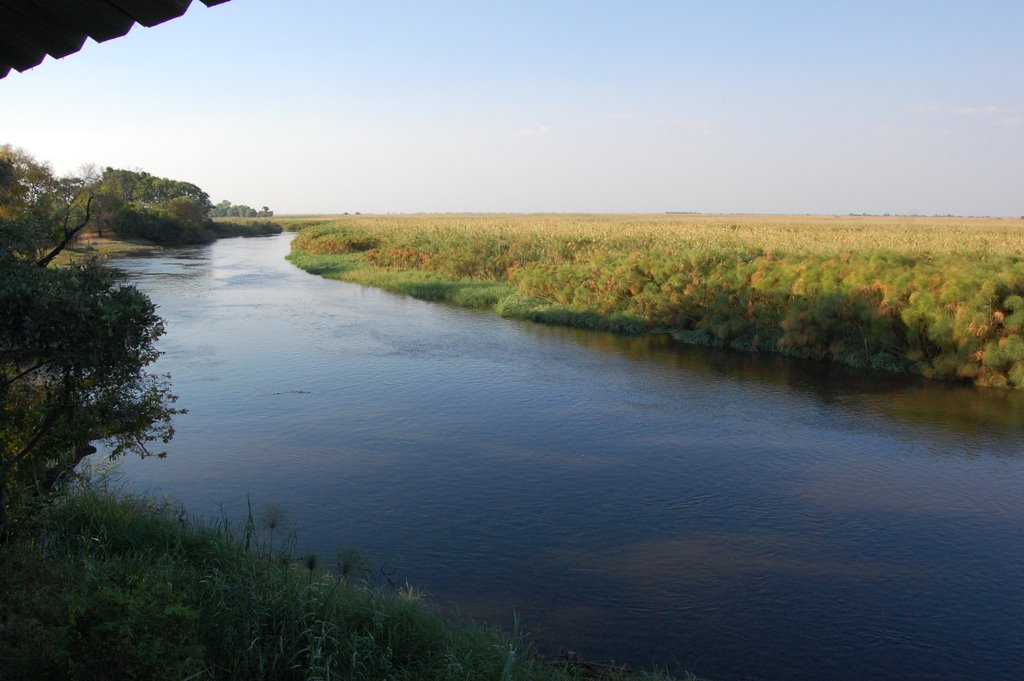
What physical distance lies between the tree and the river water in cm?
278

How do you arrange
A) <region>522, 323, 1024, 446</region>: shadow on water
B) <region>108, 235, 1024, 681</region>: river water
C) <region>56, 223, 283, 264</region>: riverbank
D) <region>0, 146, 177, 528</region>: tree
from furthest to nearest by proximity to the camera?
<region>56, 223, 283, 264</region>: riverbank, <region>522, 323, 1024, 446</region>: shadow on water, <region>108, 235, 1024, 681</region>: river water, <region>0, 146, 177, 528</region>: tree

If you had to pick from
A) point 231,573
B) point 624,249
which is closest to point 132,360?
point 231,573

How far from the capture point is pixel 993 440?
1185 centimetres

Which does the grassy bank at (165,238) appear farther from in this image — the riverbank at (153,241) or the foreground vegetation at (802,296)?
the foreground vegetation at (802,296)

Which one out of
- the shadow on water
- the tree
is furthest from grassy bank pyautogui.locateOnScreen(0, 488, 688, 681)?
the shadow on water

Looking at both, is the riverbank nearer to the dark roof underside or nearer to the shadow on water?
the shadow on water

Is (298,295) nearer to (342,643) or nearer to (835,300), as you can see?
(835,300)

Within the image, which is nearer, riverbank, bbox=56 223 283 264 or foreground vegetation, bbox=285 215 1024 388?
foreground vegetation, bbox=285 215 1024 388

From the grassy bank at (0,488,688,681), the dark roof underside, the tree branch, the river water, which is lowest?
the river water

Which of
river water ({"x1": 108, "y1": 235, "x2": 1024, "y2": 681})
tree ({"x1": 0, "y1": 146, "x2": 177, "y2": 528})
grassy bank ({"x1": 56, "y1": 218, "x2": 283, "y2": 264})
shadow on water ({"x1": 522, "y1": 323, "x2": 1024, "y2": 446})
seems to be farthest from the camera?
grassy bank ({"x1": 56, "y1": 218, "x2": 283, "y2": 264})

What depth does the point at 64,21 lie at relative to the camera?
2375 millimetres

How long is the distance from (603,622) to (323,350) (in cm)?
1255

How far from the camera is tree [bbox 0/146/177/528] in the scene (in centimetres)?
388

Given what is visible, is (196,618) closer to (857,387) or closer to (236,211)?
(857,387)
